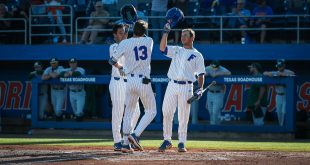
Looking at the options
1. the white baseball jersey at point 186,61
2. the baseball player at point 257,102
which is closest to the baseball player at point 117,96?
the white baseball jersey at point 186,61

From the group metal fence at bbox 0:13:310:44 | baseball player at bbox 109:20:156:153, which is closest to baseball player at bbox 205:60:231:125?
metal fence at bbox 0:13:310:44

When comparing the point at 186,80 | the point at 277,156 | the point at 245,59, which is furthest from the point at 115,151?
the point at 245,59

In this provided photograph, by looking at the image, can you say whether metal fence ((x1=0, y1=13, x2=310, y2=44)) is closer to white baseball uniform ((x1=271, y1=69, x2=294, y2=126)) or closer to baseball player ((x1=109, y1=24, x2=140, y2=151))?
white baseball uniform ((x1=271, y1=69, x2=294, y2=126))

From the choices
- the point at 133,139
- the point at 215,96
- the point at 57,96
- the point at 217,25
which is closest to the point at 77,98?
the point at 57,96

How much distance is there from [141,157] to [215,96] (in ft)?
25.3

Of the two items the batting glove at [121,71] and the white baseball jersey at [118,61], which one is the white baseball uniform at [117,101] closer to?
the white baseball jersey at [118,61]

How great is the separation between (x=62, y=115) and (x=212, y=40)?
4.77 meters

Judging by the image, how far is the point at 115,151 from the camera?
1198 centimetres

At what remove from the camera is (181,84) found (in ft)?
39.3

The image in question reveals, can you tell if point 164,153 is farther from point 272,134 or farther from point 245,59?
point 245,59

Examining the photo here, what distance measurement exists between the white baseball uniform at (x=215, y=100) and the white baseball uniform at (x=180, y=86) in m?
6.22

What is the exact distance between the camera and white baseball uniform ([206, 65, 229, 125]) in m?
18.3

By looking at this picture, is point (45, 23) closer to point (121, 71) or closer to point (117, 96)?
point (117, 96)

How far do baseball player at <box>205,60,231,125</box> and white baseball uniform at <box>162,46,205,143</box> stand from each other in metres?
6.20
